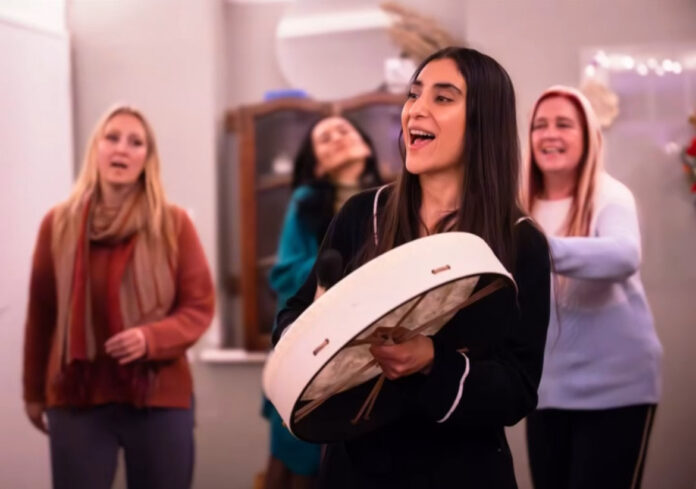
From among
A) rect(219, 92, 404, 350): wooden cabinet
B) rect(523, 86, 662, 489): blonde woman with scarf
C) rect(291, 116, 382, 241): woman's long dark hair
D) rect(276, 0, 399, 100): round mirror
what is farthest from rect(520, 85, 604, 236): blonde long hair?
rect(276, 0, 399, 100): round mirror

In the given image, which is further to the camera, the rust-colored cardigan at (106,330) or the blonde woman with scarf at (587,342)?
the rust-colored cardigan at (106,330)

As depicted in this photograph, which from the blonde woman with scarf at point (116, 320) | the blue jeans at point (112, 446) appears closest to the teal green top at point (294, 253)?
A: the blonde woman with scarf at point (116, 320)

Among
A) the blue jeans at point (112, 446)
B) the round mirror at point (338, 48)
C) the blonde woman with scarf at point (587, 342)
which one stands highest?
the round mirror at point (338, 48)

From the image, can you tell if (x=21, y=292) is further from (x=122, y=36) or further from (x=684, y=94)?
(x=684, y=94)

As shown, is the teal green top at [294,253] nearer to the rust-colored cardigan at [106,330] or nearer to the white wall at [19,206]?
the rust-colored cardigan at [106,330]

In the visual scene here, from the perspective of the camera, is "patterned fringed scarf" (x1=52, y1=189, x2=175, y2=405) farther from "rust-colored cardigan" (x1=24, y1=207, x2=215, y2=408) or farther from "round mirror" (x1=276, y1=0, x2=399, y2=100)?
"round mirror" (x1=276, y1=0, x2=399, y2=100)

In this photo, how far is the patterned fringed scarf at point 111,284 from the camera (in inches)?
71.6

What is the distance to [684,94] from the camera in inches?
86.9

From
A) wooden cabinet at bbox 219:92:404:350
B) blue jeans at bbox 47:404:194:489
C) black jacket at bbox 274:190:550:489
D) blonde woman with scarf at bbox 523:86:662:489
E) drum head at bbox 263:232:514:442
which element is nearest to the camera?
drum head at bbox 263:232:514:442

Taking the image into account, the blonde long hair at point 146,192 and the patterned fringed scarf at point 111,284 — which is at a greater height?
the blonde long hair at point 146,192

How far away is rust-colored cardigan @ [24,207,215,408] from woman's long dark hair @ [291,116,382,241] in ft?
0.94

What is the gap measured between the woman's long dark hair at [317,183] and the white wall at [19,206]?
0.72 metres

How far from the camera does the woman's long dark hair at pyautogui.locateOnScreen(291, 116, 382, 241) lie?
2057 mm

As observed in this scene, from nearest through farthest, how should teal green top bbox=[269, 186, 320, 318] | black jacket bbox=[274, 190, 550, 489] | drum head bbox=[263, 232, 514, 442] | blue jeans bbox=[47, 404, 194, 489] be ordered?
drum head bbox=[263, 232, 514, 442] < black jacket bbox=[274, 190, 550, 489] < blue jeans bbox=[47, 404, 194, 489] < teal green top bbox=[269, 186, 320, 318]
